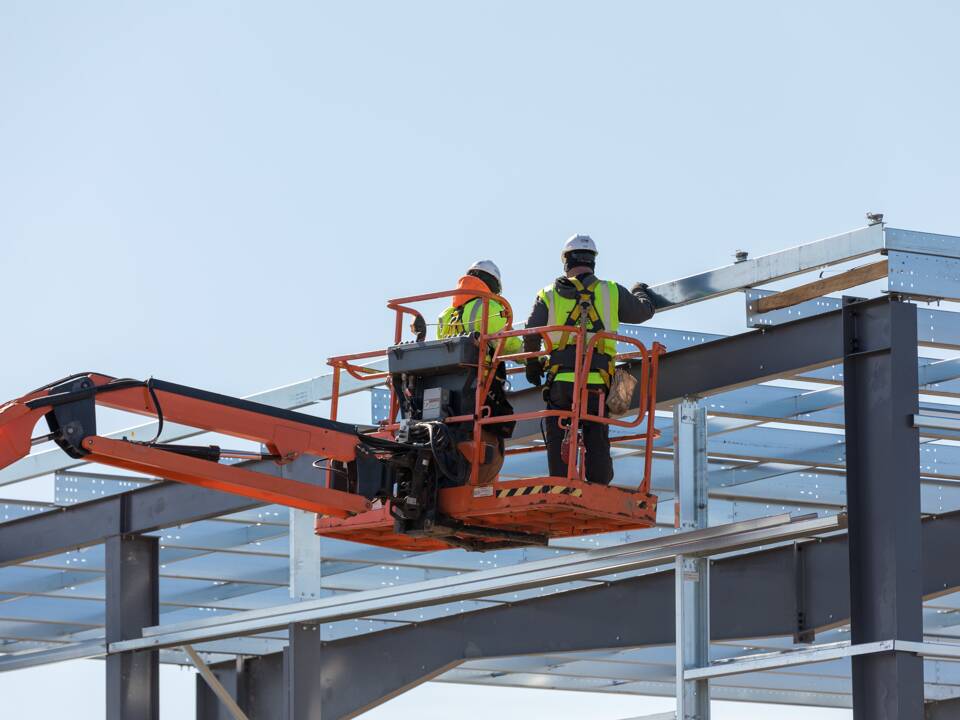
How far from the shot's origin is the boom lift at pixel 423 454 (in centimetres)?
1222

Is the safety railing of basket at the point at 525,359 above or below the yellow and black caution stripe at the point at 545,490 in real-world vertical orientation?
above

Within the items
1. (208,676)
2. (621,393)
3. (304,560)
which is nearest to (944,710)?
(208,676)

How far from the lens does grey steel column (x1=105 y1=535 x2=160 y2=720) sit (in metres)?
18.3

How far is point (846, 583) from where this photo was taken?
13.5 m

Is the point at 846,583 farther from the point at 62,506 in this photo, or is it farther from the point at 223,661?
the point at 223,661

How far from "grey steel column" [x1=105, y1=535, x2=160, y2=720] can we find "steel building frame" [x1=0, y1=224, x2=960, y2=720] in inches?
0.8

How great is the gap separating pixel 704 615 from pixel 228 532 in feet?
30.3

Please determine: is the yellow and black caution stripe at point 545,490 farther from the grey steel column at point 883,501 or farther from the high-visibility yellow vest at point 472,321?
the grey steel column at point 883,501

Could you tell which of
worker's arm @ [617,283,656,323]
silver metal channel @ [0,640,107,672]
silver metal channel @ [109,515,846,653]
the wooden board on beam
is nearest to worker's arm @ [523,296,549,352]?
worker's arm @ [617,283,656,323]

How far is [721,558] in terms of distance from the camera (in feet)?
51.4

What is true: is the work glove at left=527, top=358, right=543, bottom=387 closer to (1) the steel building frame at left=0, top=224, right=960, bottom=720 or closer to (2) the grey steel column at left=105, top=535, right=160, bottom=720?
(1) the steel building frame at left=0, top=224, right=960, bottom=720

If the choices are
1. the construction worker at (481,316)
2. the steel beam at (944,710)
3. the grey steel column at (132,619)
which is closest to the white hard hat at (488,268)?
the construction worker at (481,316)

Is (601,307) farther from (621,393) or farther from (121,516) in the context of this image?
(121,516)

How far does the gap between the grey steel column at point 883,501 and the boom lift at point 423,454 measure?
1658mm
